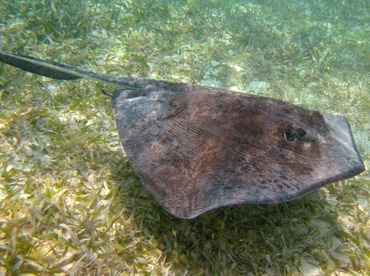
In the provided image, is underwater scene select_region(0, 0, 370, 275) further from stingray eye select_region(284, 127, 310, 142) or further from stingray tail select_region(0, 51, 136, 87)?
stingray tail select_region(0, 51, 136, 87)

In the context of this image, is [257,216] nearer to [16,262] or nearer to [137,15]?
[16,262]

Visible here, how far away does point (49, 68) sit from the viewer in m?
3.37

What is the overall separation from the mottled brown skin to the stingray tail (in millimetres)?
895

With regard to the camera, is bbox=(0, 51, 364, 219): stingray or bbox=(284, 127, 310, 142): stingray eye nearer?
bbox=(0, 51, 364, 219): stingray

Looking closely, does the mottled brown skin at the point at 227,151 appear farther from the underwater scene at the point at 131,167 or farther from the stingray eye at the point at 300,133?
the underwater scene at the point at 131,167

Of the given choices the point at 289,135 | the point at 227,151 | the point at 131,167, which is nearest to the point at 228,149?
the point at 227,151

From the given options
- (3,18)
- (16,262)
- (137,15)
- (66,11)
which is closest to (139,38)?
(137,15)

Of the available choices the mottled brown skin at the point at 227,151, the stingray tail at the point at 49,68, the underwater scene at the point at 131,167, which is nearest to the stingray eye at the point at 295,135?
the mottled brown skin at the point at 227,151

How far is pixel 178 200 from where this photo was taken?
6.17ft

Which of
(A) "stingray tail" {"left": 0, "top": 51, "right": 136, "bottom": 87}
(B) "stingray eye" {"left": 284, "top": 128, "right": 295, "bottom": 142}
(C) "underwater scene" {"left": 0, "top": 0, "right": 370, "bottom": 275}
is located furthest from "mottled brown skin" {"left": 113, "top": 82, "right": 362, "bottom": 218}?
(A) "stingray tail" {"left": 0, "top": 51, "right": 136, "bottom": 87}

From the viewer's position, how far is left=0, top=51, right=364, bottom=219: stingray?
1820 mm

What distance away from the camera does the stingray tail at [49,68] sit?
332cm

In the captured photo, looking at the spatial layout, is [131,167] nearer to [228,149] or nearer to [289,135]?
[228,149]

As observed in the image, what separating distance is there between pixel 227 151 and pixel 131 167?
5.04ft
